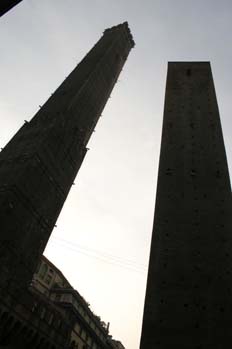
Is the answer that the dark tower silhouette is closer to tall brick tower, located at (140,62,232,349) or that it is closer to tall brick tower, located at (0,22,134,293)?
tall brick tower, located at (140,62,232,349)

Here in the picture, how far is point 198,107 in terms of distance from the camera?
692 inches

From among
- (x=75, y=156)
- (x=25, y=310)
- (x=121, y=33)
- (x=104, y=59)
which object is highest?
(x=121, y=33)

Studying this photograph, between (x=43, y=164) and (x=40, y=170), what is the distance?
0.69m

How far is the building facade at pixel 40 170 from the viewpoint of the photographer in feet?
63.6

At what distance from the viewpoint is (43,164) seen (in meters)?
23.8

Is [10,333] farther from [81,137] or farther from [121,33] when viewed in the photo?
[121,33]

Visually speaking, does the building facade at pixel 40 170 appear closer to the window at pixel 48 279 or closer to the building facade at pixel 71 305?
the building facade at pixel 71 305

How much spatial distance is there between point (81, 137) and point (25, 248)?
12940 mm

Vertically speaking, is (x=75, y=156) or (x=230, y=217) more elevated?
(x=75, y=156)

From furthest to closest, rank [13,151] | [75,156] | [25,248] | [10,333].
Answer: [75,156] → [13,151] → [25,248] → [10,333]

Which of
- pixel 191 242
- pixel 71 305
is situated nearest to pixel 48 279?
pixel 71 305

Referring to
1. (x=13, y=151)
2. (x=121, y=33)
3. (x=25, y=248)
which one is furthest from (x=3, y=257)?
(x=121, y=33)

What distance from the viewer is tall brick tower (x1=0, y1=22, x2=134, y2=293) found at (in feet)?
64.6

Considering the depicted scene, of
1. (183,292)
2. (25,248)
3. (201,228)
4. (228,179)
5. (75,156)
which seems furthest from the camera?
(75,156)
